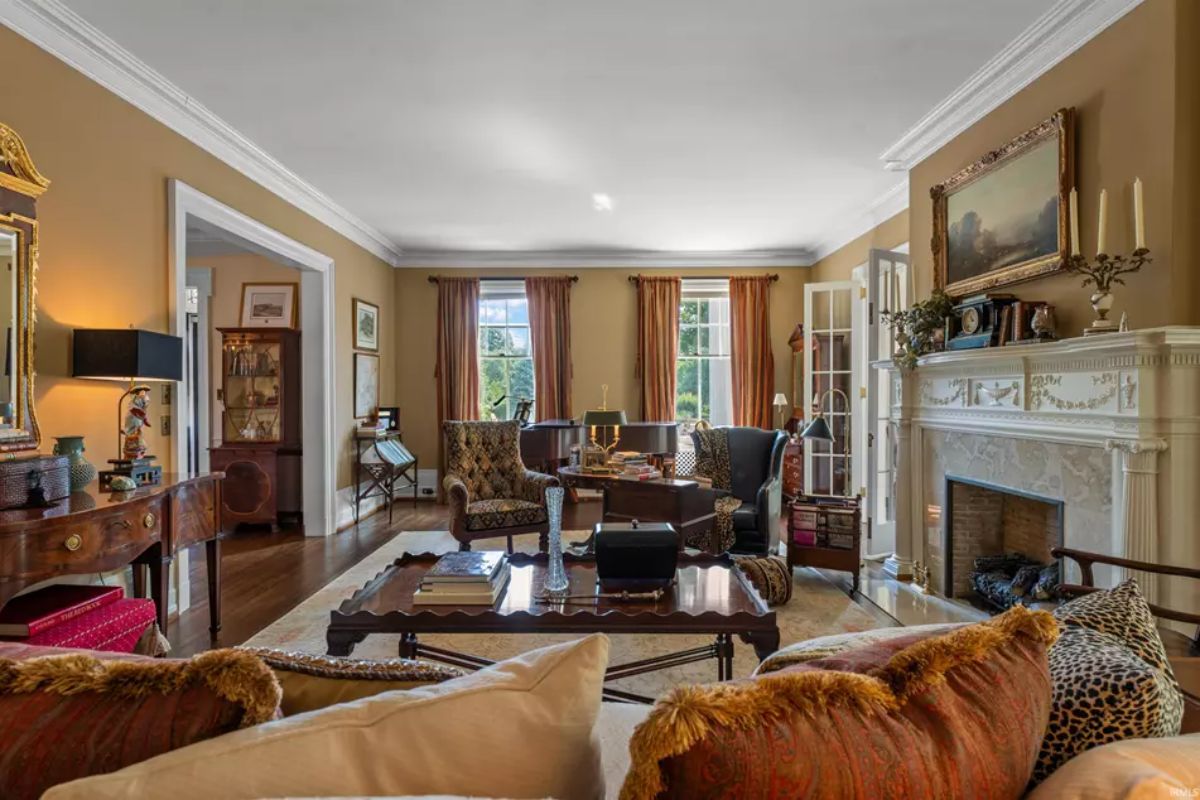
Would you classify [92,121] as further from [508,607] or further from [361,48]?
[508,607]

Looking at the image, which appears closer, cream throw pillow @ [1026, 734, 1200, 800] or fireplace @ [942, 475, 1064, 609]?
cream throw pillow @ [1026, 734, 1200, 800]

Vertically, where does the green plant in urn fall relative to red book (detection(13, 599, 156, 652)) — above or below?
above

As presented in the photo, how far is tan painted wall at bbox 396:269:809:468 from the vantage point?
7676 mm

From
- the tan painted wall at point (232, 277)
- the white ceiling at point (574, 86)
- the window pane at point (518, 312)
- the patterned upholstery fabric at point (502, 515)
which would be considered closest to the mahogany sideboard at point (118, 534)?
the patterned upholstery fabric at point (502, 515)

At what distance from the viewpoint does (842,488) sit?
6.35 m

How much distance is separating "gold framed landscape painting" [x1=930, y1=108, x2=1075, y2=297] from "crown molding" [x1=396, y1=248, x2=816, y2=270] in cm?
364

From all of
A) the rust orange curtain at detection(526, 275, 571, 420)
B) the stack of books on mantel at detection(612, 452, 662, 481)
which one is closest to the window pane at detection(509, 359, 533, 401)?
the rust orange curtain at detection(526, 275, 571, 420)

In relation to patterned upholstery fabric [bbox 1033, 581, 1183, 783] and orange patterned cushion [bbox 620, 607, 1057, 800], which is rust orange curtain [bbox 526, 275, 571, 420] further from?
orange patterned cushion [bbox 620, 607, 1057, 800]

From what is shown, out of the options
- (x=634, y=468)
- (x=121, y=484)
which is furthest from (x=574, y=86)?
(x=121, y=484)

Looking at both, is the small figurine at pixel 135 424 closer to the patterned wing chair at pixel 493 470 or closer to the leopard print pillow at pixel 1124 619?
the patterned wing chair at pixel 493 470

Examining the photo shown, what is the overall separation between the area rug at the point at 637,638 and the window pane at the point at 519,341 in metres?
4.03

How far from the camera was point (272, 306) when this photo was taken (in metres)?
6.28

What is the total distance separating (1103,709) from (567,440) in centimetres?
575

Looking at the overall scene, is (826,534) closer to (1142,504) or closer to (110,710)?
(1142,504)
